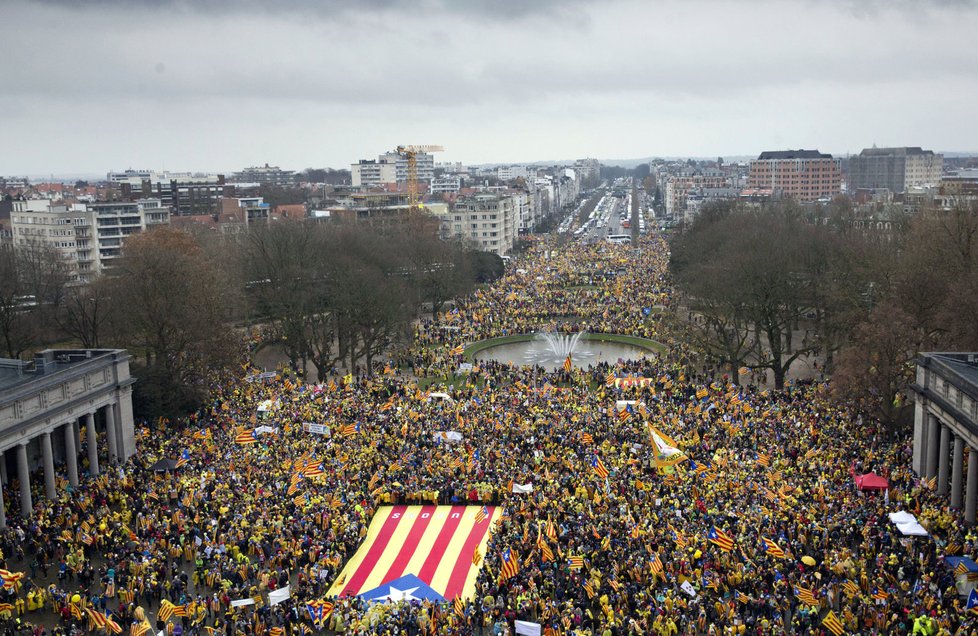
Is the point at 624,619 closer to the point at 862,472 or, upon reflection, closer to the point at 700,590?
the point at 700,590

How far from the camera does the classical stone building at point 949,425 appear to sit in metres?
35.3

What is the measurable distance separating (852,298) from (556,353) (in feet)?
81.8

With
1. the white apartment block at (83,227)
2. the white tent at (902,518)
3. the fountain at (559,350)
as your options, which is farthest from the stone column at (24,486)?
the white apartment block at (83,227)

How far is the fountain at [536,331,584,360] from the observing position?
75750mm

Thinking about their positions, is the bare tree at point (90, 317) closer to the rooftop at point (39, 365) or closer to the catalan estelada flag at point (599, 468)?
the rooftop at point (39, 365)

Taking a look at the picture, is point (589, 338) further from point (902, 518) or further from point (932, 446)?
point (902, 518)

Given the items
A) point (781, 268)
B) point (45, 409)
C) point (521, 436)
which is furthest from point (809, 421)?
point (45, 409)

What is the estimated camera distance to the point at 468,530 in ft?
125

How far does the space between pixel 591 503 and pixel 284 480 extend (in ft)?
45.5

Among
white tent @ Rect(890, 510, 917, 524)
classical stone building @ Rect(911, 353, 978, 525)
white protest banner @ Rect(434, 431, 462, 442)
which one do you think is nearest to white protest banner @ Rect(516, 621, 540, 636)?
white tent @ Rect(890, 510, 917, 524)

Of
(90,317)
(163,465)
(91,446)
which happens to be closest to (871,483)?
(163,465)

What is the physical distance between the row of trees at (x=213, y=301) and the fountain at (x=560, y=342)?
1272 cm

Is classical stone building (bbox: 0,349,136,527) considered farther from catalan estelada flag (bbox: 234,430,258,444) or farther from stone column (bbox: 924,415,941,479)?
stone column (bbox: 924,415,941,479)

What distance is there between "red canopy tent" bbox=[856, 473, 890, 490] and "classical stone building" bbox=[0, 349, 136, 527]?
116 feet
